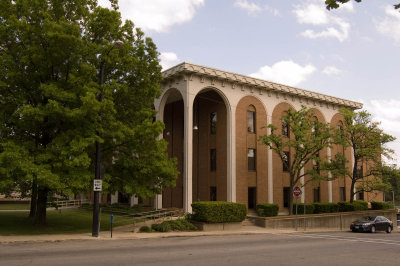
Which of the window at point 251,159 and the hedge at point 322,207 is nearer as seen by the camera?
the window at point 251,159

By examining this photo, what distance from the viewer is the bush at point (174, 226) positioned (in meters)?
21.5

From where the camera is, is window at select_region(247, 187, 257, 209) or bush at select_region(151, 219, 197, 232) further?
window at select_region(247, 187, 257, 209)

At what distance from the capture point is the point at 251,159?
108ft

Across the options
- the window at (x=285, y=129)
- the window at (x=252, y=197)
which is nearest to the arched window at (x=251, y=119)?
the window at (x=285, y=129)

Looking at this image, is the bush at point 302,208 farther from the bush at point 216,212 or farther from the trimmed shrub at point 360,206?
the bush at point 216,212

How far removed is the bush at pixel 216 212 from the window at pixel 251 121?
10247 mm

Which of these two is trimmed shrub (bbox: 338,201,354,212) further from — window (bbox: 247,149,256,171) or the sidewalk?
the sidewalk

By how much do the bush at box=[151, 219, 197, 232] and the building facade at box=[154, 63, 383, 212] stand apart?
224 inches

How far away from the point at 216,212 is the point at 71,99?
11143 millimetres

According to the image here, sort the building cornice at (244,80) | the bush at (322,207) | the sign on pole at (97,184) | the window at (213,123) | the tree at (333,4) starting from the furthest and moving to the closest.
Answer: the bush at (322,207) → the window at (213,123) → the building cornice at (244,80) → the sign on pole at (97,184) → the tree at (333,4)

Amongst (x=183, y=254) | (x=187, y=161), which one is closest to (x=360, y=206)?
(x=187, y=161)

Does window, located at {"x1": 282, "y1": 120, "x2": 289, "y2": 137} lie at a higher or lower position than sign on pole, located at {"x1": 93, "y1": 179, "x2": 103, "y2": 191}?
higher

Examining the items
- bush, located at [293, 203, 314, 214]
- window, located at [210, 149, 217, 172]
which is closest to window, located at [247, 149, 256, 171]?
window, located at [210, 149, 217, 172]

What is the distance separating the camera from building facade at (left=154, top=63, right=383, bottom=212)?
29.9 meters
